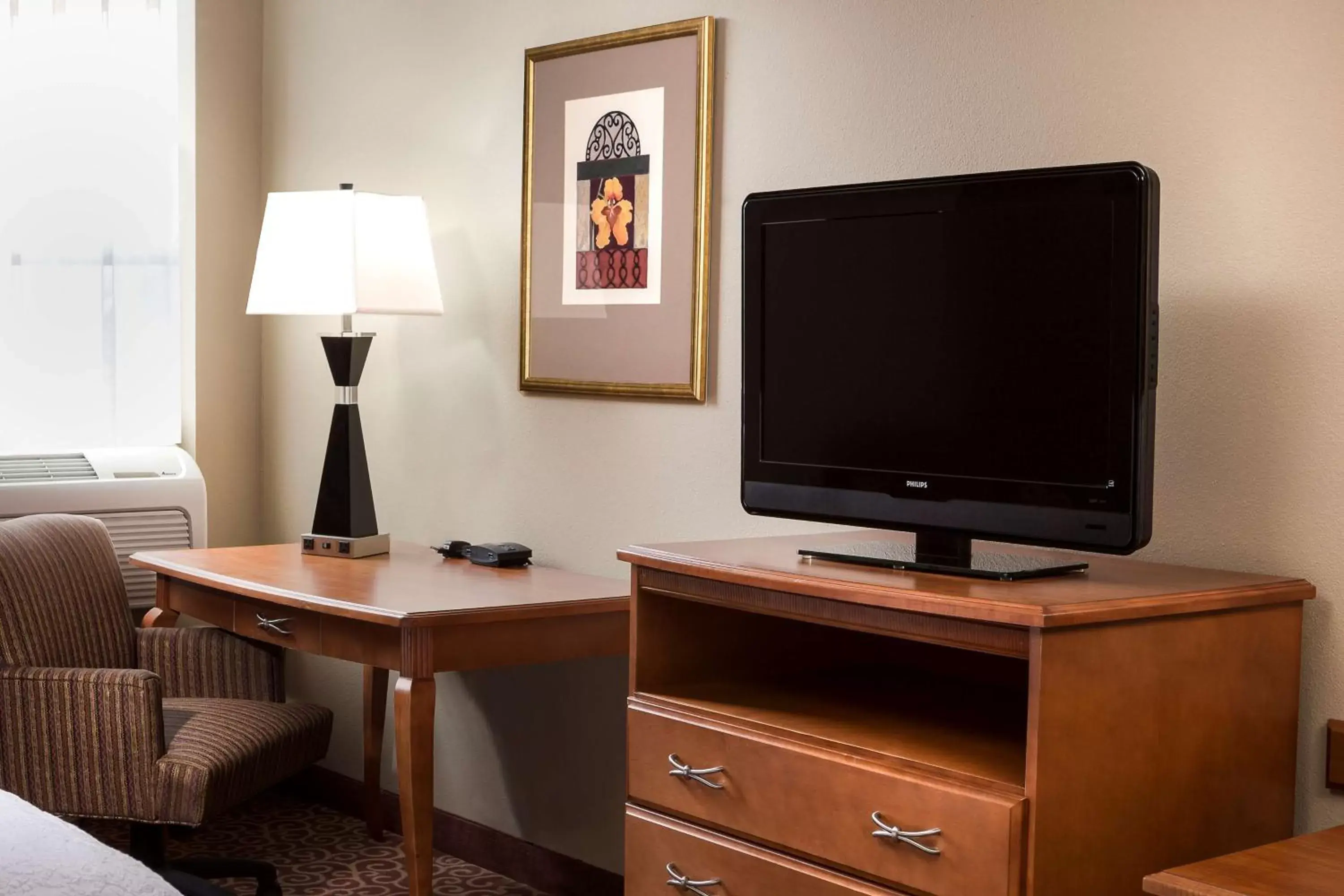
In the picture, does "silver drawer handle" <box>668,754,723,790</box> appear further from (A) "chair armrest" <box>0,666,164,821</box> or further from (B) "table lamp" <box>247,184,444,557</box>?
(B) "table lamp" <box>247,184,444,557</box>

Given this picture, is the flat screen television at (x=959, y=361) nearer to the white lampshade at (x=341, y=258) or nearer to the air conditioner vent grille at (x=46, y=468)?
the white lampshade at (x=341, y=258)

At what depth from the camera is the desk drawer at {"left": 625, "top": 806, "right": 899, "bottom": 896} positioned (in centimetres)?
200

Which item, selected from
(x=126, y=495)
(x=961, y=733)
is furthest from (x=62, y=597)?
(x=961, y=733)

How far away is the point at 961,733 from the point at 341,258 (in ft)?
6.14

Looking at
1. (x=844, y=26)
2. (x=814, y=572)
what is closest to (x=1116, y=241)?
(x=814, y=572)

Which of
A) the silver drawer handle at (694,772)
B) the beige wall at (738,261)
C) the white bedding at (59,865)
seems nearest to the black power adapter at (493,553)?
the beige wall at (738,261)

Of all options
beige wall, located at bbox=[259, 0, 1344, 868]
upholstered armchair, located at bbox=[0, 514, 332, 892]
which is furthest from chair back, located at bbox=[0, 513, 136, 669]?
beige wall, located at bbox=[259, 0, 1344, 868]

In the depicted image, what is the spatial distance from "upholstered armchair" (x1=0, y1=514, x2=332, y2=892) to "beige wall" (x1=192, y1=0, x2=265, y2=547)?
2.76 ft

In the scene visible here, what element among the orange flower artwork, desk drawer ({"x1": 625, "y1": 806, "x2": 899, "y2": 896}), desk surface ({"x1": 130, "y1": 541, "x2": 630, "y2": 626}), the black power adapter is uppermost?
the orange flower artwork

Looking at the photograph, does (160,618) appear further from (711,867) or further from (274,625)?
(711,867)

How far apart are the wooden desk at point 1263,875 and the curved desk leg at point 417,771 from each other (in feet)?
4.73

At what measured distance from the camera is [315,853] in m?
3.69

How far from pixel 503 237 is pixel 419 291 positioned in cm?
26

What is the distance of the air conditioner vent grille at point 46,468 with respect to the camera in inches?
149
